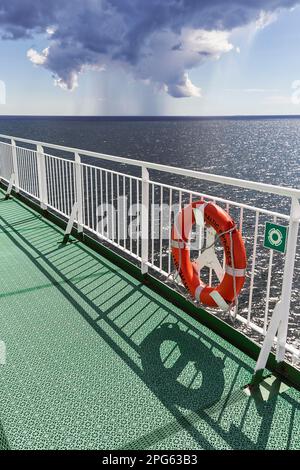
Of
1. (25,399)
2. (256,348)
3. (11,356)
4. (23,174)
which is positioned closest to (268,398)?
(256,348)

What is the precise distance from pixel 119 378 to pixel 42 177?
13.4 feet

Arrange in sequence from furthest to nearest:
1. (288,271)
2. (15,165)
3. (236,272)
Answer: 1. (15,165)
2. (236,272)
3. (288,271)

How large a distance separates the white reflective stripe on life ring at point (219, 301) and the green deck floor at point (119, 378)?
0.25 m

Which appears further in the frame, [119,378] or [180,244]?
[180,244]

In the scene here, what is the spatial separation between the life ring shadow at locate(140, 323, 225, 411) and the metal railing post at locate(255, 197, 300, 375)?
0.29m

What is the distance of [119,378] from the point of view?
2.35 meters

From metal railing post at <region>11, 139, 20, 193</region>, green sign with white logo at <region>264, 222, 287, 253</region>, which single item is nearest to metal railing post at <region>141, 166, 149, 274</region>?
green sign with white logo at <region>264, 222, 287, 253</region>

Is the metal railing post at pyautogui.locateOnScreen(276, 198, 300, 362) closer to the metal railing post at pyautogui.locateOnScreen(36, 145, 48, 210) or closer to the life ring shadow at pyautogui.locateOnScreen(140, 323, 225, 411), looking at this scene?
the life ring shadow at pyautogui.locateOnScreen(140, 323, 225, 411)

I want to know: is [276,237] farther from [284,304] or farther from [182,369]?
[182,369]

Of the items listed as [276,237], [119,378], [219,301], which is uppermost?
[276,237]

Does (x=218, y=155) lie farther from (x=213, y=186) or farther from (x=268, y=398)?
(x=268, y=398)

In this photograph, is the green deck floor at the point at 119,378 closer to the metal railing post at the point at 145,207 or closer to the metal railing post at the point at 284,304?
the metal railing post at the point at 284,304

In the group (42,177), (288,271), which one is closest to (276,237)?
(288,271)

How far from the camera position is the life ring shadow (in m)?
2.19
